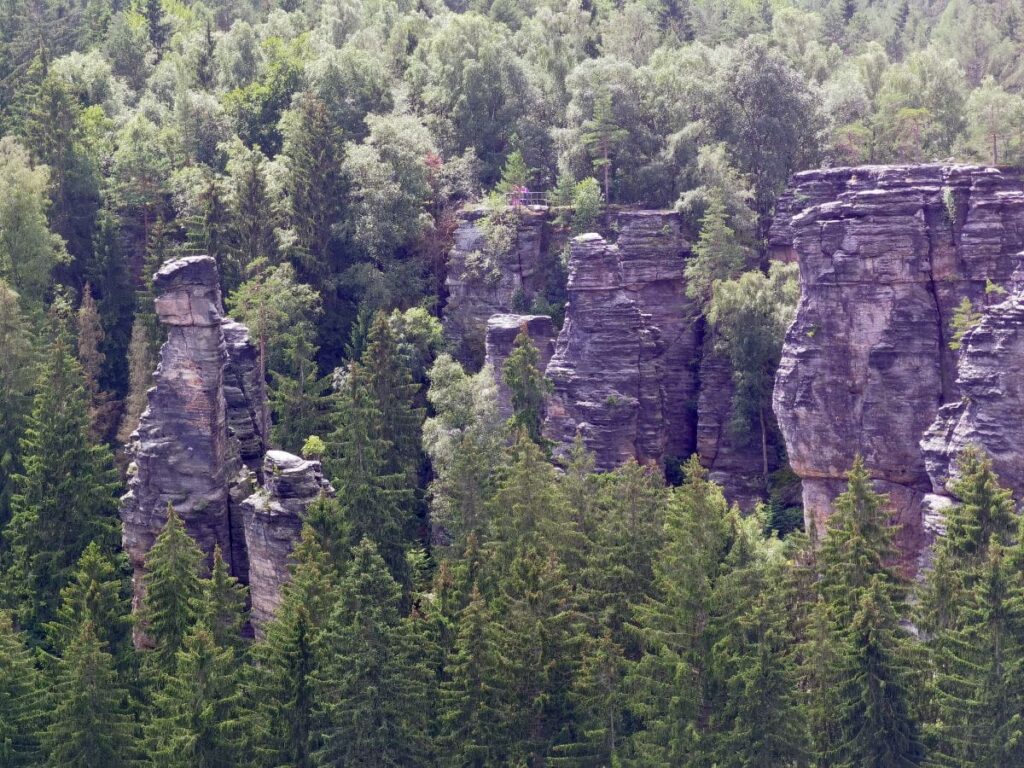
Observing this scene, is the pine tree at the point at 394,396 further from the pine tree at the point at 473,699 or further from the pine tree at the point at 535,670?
the pine tree at the point at 473,699

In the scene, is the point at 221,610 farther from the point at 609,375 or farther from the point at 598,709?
the point at 609,375

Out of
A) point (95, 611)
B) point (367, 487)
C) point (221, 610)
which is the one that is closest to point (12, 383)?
point (95, 611)

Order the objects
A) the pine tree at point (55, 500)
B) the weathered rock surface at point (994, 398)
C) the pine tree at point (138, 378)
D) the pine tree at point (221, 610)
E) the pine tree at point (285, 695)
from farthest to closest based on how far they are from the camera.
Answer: the pine tree at point (138, 378), the pine tree at point (55, 500), the weathered rock surface at point (994, 398), the pine tree at point (221, 610), the pine tree at point (285, 695)

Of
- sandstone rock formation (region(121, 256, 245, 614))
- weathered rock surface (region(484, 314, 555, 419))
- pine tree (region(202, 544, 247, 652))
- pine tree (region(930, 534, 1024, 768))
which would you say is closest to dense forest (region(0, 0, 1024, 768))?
pine tree (region(930, 534, 1024, 768))

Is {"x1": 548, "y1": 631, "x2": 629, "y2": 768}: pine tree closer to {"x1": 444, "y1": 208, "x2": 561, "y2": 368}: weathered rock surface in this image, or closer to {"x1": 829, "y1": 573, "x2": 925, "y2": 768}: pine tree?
{"x1": 829, "y1": 573, "x2": 925, "y2": 768}: pine tree

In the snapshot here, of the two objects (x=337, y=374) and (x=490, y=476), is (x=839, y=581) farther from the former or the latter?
(x=337, y=374)

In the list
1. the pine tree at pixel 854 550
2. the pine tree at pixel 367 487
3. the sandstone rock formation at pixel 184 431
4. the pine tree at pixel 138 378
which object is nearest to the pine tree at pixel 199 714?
the pine tree at pixel 367 487

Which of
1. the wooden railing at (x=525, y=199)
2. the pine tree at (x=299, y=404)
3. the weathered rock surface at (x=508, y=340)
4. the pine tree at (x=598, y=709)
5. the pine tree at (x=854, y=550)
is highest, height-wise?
the wooden railing at (x=525, y=199)
